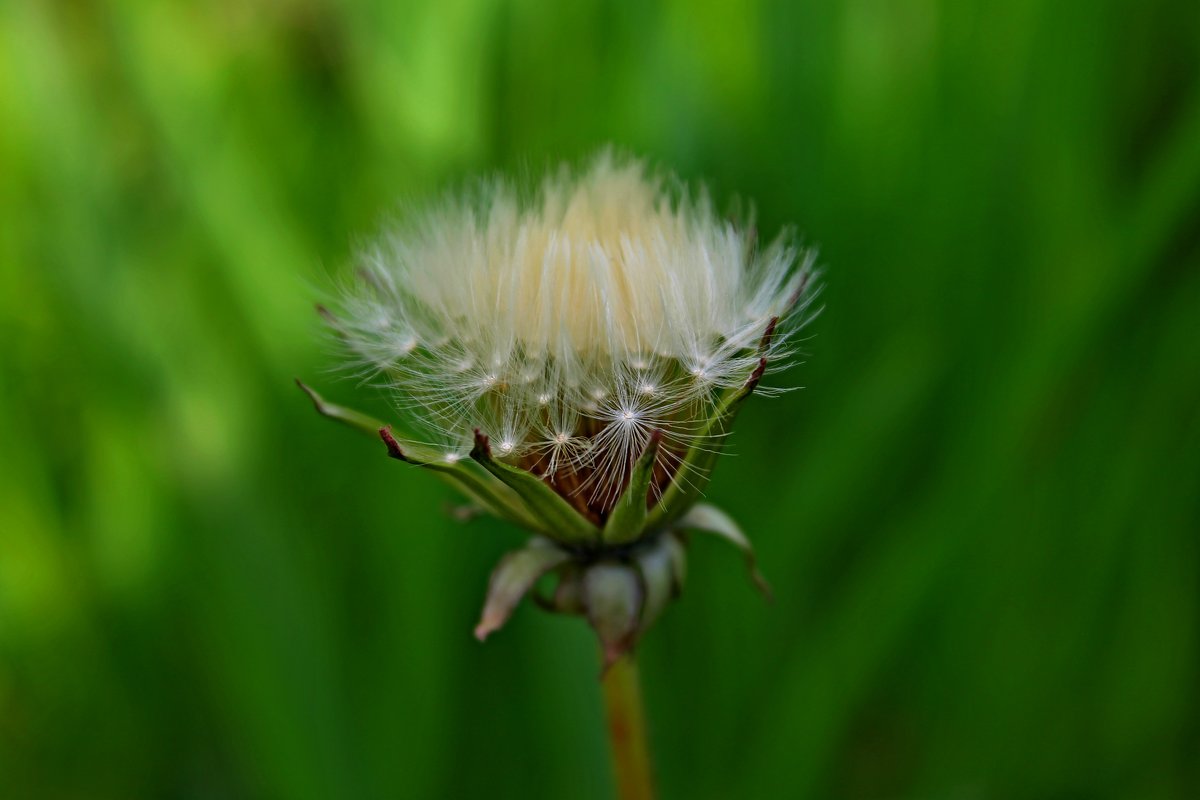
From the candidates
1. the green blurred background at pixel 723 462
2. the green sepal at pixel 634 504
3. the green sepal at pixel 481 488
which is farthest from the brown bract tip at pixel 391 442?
the green blurred background at pixel 723 462

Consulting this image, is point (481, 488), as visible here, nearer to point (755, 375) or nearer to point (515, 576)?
point (515, 576)

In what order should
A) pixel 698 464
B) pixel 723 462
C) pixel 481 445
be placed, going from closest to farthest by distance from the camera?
pixel 481 445
pixel 698 464
pixel 723 462

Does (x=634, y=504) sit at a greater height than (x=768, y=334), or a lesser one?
lesser

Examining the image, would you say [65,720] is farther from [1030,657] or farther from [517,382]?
[1030,657]

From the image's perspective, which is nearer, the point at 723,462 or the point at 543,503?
the point at 543,503

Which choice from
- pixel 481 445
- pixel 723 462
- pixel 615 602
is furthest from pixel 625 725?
pixel 723 462

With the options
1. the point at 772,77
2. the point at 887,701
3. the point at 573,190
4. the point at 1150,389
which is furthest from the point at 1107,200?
the point at 573,190

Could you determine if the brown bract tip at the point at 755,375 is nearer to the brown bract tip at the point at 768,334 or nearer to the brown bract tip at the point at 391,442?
the brown bract tip at the point at 768,334

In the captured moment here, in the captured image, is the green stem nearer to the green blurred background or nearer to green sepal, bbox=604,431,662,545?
green sepal, bbox=604,431,662,545
